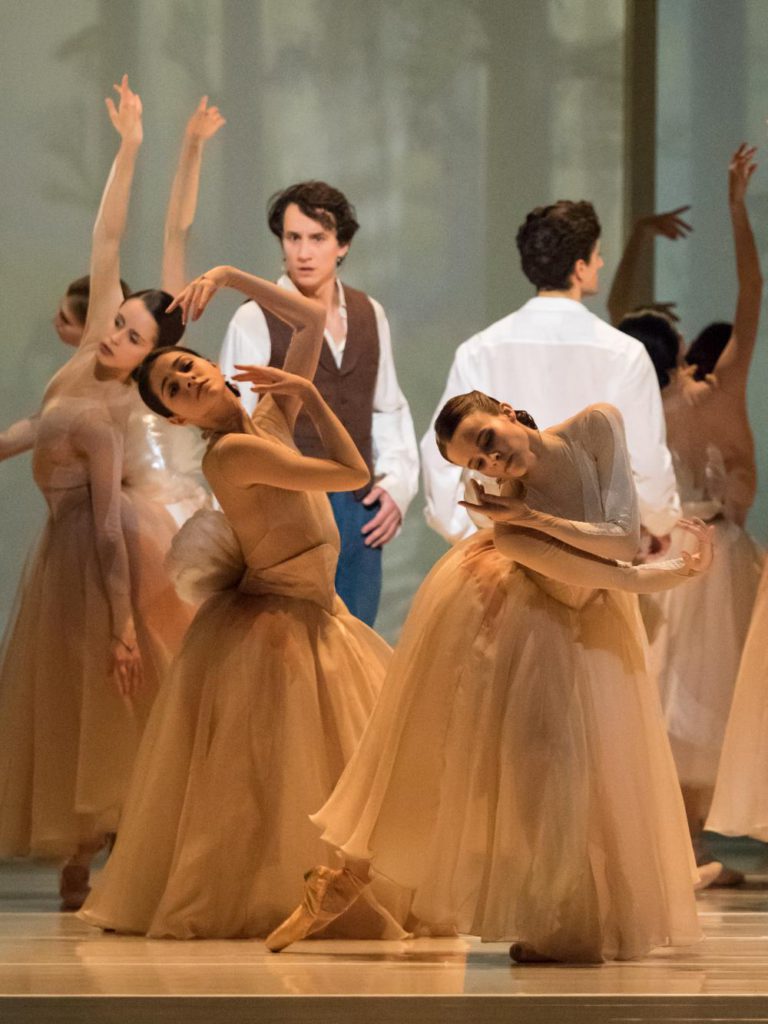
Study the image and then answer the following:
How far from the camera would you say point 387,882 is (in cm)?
455

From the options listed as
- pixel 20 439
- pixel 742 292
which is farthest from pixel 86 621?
pixel 742 292

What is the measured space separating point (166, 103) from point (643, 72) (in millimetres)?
1752

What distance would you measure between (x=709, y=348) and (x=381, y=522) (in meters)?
1.31

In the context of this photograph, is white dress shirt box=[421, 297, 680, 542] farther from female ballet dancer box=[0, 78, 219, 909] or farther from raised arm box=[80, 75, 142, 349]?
raised arm box=[80, 75, 142, 349]

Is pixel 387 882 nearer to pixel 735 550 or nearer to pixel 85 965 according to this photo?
pixel 85 965

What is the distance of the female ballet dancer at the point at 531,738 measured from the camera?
399 centimetres

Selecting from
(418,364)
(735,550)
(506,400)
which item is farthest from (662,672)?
(418,364)

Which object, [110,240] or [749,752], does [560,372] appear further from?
[110,240]

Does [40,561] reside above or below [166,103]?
below

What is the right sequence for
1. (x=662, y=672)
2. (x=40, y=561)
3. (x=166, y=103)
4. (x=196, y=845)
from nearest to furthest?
(x=196, y=845), (x=40, y=561), (x=662, y=672), (x=166, y=103)

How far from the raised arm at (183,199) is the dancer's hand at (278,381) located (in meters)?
1.37

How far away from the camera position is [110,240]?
571cm

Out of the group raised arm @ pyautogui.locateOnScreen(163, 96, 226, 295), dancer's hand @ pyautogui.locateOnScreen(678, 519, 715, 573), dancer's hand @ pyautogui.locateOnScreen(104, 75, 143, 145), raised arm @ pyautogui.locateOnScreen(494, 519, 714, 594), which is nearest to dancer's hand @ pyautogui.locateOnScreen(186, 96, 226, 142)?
raised arm @ pyautogui.locateOnScreen(163, 96, 226, 295)

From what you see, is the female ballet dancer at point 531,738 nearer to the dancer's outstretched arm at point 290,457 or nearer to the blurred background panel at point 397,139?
the dancer's outstretched arm at point 290,457
